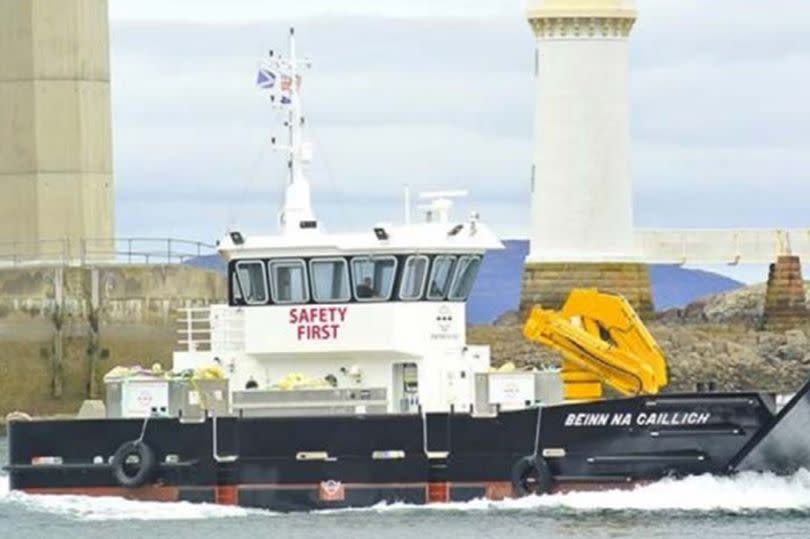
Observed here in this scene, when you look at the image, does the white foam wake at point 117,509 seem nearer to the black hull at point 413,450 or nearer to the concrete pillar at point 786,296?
the black hull at point 413,450

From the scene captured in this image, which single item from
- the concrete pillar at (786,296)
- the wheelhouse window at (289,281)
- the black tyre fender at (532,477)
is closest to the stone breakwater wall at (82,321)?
the concrete pillar at (786,296)

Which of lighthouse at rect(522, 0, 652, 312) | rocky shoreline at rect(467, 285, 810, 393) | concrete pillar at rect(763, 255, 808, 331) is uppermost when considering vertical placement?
lighthouse at rect(522, 0, 652, 312)

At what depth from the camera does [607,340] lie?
42.9 m

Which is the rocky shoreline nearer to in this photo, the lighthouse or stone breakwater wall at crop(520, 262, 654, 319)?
stone breakwater wall at crop(520, 262, 654, 319)

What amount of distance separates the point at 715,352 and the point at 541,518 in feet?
91.5

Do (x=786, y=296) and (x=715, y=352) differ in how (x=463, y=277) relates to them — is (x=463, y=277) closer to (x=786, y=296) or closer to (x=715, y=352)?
(x=715, y=352)

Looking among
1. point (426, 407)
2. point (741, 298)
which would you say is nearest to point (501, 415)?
point (426, 407)

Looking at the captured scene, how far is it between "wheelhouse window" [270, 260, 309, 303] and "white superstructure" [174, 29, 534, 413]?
0.03 feet

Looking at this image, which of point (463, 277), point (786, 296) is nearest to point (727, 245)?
point (786, 296)

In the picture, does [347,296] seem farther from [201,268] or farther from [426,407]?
[201,268]

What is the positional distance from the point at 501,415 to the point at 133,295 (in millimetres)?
22232

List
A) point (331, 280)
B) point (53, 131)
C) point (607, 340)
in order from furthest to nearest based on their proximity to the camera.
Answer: point (53, 131)
point (331, 280)
point (607, 340)

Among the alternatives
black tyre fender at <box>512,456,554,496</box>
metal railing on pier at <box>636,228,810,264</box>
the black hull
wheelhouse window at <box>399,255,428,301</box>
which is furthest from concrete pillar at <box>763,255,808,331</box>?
black tyre fender at <box>512,456,554,496</box>

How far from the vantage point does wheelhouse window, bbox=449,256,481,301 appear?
43.4 metres
